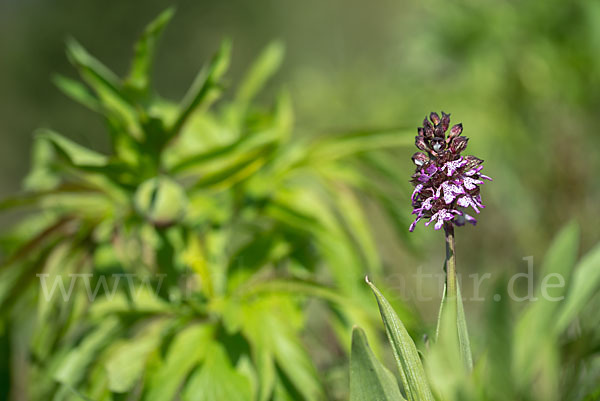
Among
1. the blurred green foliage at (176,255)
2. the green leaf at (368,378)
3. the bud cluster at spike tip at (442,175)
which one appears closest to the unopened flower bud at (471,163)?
the bud cluster at spike tip at (442,175)

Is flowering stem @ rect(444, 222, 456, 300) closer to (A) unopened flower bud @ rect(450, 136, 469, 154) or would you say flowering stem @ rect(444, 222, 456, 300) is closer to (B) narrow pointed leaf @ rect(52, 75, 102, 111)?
(A) unopened flower bud @ rect(450, 136, 469, 154)

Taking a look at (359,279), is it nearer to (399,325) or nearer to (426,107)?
(399,325)

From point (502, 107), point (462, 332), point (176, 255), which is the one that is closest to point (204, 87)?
point (176, 255)

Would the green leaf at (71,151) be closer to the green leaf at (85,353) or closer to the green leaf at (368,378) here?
the green leaf at (85,353)

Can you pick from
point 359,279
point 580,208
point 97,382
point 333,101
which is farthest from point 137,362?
point 333,101

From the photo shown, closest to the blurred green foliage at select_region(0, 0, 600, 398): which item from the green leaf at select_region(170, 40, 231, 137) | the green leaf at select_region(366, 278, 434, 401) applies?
the green leaf at select_region(170, 40, 231, 137)
